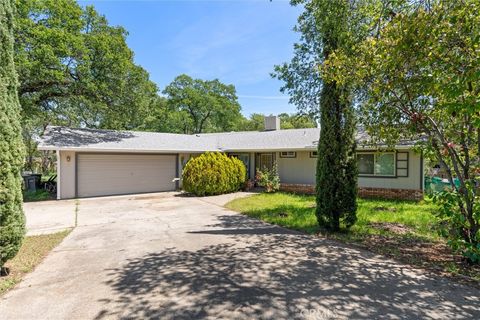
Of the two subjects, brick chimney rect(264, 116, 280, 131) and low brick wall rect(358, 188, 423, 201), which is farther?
brick chimney rect(264, 116, 280, 131)

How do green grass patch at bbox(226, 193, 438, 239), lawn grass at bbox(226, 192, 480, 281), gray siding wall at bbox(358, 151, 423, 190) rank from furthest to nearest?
gray siding wall at bbox(358, 151, 423, 190), green grass patch at bbox(226, 193, 438, 239), lawn grass at bbox(226, 192, 480, 281)

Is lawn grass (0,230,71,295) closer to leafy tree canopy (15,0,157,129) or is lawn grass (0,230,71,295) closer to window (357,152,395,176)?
leafy tree canopy (15,0,157,129)

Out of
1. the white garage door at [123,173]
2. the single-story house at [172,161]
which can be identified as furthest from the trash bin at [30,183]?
the white garage door at [123,173]

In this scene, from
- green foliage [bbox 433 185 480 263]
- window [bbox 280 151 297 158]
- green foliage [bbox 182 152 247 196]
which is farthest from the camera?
window [bbox 280 151 297 158]

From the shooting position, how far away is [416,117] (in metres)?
5.30

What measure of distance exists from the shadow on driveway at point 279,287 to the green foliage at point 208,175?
26.7 ft

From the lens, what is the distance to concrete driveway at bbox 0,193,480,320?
3385 mm

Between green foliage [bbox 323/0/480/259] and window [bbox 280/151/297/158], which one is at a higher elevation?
green foliage [bbox 323/0/480/259]

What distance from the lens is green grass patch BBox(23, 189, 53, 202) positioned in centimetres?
1271

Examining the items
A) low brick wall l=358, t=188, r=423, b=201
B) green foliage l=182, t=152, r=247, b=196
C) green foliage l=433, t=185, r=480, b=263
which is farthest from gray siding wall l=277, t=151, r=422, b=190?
green foliage l=433, t=185, r=480, b=263

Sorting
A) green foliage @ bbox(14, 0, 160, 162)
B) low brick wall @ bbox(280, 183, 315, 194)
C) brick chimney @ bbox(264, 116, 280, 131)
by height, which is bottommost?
low brick wall @ bbox(280, 183, 315, 194)

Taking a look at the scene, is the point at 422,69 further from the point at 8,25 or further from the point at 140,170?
the point at 140,170

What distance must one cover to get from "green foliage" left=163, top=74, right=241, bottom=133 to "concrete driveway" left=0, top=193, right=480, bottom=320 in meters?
30.4

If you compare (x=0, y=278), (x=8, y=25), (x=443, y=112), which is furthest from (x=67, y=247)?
(x=443, y=112)
